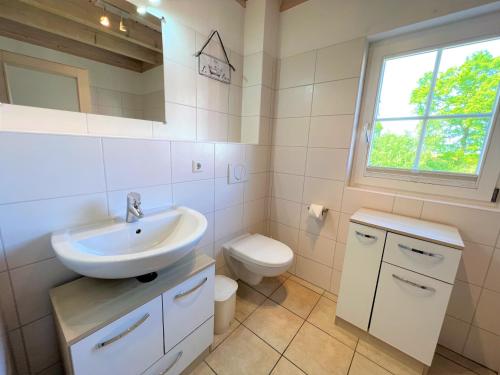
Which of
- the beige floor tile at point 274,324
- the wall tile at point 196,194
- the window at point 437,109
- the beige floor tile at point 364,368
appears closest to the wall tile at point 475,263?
the window at point 437,109

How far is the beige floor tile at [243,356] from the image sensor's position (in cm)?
114

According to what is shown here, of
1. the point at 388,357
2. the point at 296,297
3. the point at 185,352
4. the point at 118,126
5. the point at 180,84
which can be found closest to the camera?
the point at 185,352

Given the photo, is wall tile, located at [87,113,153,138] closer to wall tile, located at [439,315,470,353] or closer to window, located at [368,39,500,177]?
window, located at [368,39,500,177]

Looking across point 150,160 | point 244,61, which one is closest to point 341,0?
point 244,61

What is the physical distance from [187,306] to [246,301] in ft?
2.56

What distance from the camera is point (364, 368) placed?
46.4 inches

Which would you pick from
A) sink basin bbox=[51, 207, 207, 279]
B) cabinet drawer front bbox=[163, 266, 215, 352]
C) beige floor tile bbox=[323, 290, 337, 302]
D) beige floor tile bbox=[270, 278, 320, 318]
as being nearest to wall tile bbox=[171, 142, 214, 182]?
sink basin bbox=[51, 207, 207, 279]

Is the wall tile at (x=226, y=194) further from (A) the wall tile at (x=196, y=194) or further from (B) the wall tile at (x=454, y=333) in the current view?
(B) the wall tile at (x=454, y=333)

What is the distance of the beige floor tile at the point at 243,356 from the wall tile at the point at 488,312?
1.19m

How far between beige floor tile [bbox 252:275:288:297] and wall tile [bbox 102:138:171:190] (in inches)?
Result: 47.4

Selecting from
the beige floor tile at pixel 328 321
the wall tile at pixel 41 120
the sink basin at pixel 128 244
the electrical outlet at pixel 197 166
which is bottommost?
the beige floor tile at pixel 328 321

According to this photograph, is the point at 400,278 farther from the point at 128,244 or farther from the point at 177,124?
the point at 177,124

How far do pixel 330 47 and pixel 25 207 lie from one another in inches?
76.9

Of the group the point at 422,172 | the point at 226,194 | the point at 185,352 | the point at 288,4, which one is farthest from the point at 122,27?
the point at 422,172
